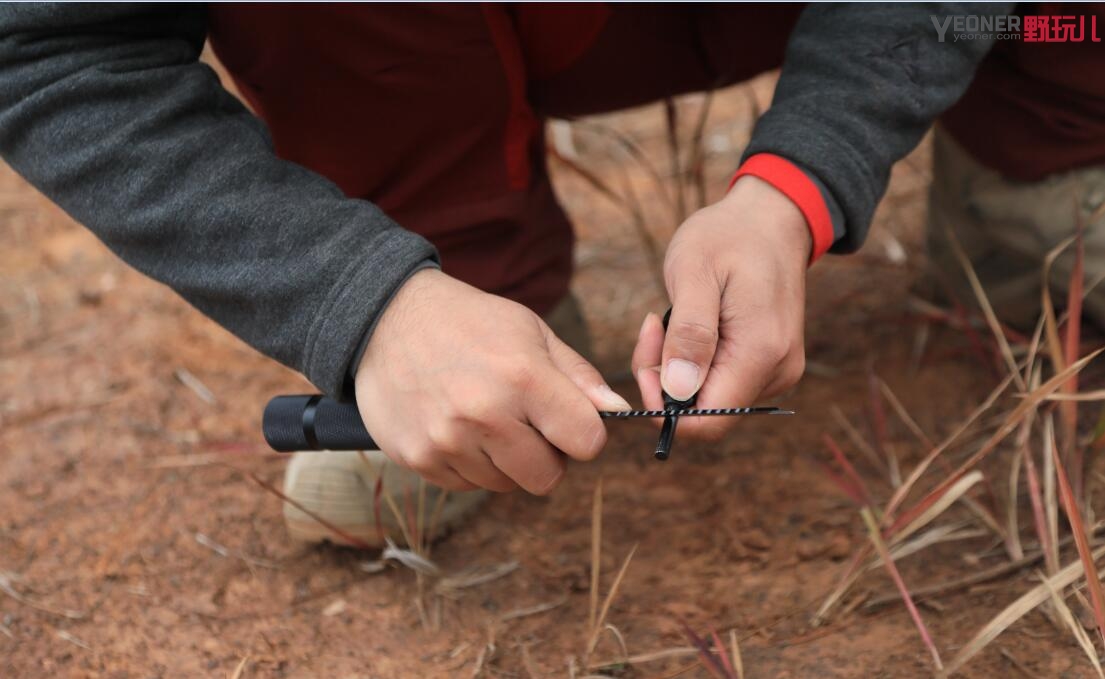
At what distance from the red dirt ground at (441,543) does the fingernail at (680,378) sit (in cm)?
29

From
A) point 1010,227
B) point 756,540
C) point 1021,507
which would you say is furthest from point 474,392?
point 1010,227

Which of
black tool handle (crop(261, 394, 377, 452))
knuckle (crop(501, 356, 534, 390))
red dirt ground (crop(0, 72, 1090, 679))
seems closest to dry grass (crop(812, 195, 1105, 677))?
red dirt ground (crop(0, 72, 1090, 679))

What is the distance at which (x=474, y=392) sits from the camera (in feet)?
2.84

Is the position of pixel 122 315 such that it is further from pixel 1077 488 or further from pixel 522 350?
pixel 1077 488

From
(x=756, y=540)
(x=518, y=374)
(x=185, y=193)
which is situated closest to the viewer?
(x=518, y=374)

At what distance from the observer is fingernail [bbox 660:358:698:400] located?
0.91 m

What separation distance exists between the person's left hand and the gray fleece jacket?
111 millimetres

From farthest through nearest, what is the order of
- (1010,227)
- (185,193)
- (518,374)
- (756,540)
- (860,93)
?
(1010,227) < (756,540) < (860,93) < (185,193) < (518,374)

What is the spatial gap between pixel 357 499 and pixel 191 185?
0.45m

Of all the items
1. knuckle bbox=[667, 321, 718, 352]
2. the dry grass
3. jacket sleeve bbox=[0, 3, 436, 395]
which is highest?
jacket sleeve bbox=[0, 3, 436, 395]

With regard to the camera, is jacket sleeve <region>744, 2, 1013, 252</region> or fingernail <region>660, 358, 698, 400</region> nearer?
fingernail <region>660, 358, 698, 400</region>

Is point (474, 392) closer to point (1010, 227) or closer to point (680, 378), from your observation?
point (680, 378)

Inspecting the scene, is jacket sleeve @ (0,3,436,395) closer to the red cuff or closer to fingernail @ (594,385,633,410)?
fingernail @ (594,385,633,410)

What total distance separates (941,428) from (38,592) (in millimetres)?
1128
